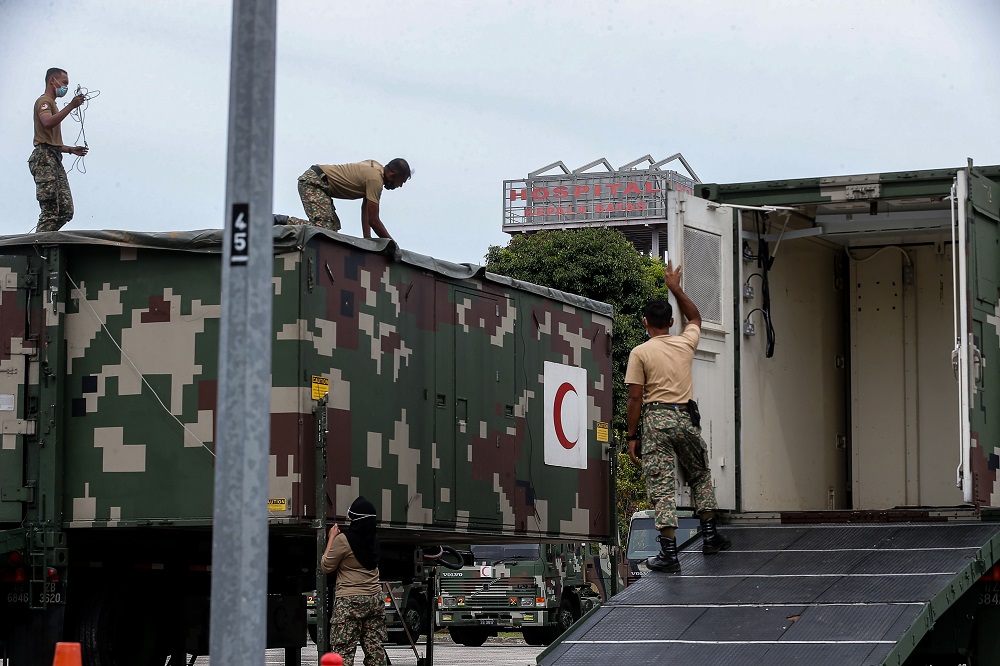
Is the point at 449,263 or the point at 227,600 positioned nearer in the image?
the point at 227,600

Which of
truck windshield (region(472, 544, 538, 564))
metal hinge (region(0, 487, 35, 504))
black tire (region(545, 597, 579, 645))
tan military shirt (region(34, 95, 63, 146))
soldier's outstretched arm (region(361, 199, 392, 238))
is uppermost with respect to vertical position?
tan military shirt (region(34, 95, 63, 146))

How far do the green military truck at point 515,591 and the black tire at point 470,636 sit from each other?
57 centimetres

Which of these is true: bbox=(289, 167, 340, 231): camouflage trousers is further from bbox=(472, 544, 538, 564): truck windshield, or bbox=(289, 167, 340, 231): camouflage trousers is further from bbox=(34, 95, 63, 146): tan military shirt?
bbox=(472, 544, 538, 564): truck windshield

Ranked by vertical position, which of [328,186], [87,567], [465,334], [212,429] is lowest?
[87,567]

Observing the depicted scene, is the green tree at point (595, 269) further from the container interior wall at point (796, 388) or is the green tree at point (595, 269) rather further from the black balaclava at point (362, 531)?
the black balaclava at point (362, 531)

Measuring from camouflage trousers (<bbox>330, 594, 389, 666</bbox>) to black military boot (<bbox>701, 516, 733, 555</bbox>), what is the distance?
2406 millimetres

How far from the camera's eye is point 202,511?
10.0 metres

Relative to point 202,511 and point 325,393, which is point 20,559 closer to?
point 202,511

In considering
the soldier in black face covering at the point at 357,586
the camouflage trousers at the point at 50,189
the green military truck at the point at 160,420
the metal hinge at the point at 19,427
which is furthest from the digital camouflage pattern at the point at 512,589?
the metal hinge at the point at 19,427

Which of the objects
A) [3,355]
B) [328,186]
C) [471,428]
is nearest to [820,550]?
[471,428]

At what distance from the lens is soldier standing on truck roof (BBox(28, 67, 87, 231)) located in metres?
11.8

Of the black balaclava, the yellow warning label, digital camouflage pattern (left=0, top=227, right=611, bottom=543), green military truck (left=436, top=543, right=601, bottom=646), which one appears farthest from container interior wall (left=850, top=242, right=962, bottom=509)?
green military truck (left=436, top=543, right=601, bottom=646)

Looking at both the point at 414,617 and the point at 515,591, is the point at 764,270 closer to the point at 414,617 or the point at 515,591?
the point at 414,617

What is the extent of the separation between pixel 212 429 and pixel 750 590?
3775mm
